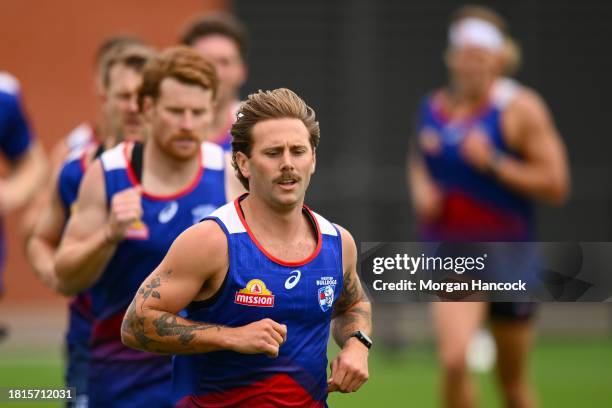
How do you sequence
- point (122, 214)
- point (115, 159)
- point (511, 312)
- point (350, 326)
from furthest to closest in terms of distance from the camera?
point (511, 312) < point (115, 159) < point (122, 214) < point (350, 326)

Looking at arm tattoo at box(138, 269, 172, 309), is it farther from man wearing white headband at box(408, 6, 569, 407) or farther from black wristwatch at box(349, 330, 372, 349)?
man wearing white headband at box(408, 6, 569, 407)

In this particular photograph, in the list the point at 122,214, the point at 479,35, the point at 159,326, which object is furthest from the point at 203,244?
the point at 479,35

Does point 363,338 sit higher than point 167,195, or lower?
lower

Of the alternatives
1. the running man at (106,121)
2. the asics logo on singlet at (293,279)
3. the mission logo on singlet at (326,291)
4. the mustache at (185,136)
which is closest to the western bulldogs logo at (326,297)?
the mission logo on singlet at (326,291)

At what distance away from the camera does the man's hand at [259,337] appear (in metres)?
4.03

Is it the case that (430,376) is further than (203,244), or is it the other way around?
(430,376)

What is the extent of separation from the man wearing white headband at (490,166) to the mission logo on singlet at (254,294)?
405cm

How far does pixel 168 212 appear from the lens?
17.4 feet

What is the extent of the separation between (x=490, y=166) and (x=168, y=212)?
138 inches

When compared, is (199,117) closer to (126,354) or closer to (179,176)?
(179,176)

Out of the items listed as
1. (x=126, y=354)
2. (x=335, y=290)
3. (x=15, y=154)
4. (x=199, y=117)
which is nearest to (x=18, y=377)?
(x=15, y=154)

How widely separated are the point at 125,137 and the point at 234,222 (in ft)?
6.58

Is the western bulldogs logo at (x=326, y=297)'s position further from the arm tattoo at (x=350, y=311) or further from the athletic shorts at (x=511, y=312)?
the athletic shorts at (x=511, y=312)

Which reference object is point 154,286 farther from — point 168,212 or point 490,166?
point 490,166
